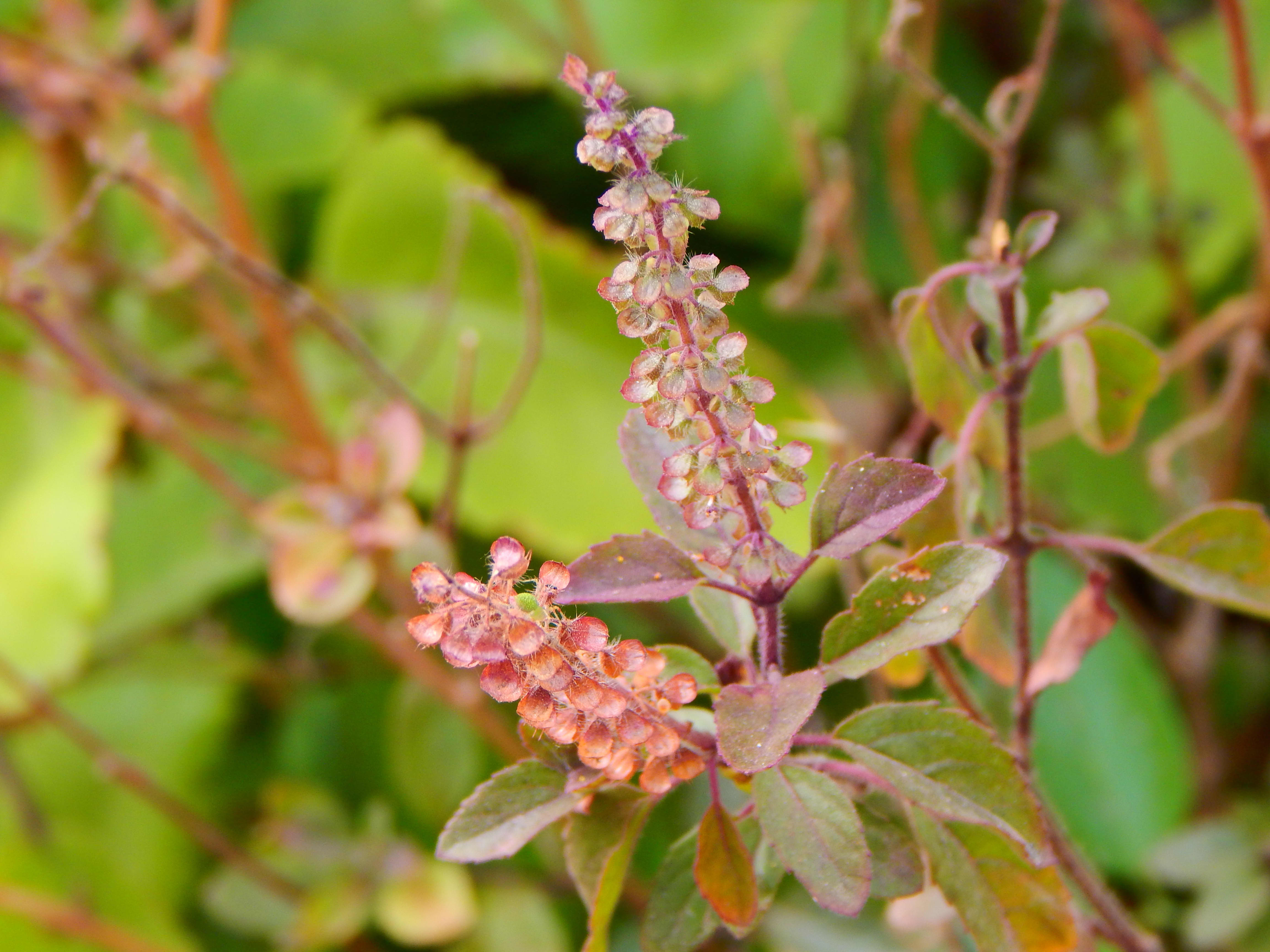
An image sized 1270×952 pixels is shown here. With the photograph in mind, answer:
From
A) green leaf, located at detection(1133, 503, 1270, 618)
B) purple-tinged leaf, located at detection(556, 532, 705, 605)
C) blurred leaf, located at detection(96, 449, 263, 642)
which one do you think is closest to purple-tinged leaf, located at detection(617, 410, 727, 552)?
purple-tinged leaf, located at detection(556, 532, 705, 605)

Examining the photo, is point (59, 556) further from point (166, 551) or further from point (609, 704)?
point (609, 704)

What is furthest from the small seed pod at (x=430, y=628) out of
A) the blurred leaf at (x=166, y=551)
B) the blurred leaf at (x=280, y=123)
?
the blurred leaf at (x=280, y=123)

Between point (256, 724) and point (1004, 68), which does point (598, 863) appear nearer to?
point (256, 724)

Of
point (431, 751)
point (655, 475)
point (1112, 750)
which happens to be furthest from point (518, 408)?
point (655, 475)

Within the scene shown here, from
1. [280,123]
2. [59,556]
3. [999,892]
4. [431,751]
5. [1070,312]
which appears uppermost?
[280,123]

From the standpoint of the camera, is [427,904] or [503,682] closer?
[503,682]

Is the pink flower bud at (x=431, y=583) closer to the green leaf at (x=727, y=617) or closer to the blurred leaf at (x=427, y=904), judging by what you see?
the green leaf at (x=727, y=617)
